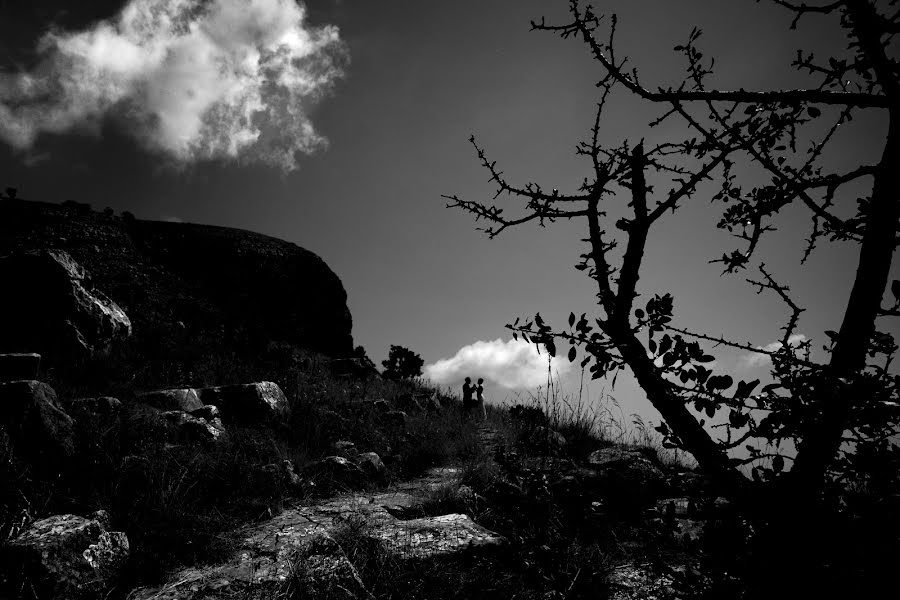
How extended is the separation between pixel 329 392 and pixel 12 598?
6133 mm

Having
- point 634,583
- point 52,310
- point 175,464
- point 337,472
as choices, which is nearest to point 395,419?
point 337,472

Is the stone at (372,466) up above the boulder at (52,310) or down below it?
below

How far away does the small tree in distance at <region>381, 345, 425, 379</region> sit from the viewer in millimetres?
13911

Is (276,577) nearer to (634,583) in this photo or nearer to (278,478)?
(278,478)

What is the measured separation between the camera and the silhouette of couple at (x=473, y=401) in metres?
10.1

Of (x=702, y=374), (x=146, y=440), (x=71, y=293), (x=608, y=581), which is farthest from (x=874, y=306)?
(x=71, y=293)

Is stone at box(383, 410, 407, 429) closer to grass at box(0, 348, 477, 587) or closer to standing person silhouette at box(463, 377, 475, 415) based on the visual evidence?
grass at box(0, 348, 477, 587)

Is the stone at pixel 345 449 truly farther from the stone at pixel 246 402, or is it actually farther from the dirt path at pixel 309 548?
the dirt path at pixel 309 548

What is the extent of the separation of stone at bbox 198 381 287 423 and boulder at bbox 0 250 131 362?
2504 millimetres

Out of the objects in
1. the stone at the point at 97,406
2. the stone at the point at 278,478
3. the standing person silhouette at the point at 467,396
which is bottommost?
the stone at the point at 278,478

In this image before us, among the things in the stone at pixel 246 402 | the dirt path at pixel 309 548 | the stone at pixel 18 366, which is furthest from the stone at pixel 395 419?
the stone at pixel 18 366

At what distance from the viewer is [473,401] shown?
10.8 meters

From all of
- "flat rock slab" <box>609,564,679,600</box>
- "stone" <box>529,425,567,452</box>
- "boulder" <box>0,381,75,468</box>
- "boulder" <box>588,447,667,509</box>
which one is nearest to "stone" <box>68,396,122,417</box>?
"boulder" <box>0,381,75,468</box>

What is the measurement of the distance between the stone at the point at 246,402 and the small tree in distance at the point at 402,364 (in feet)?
23.9
